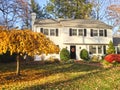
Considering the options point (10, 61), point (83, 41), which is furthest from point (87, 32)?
point (10, 61)

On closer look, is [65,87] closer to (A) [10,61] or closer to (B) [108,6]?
(A) [10,61]

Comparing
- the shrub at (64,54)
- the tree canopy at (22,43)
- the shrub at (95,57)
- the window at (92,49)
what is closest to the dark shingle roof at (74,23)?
the window at (92,49)

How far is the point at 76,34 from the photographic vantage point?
40.9m

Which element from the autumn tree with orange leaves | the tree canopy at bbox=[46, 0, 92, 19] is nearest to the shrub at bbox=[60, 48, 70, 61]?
the tree canopy at bbox=[46, 0, 92, 19]

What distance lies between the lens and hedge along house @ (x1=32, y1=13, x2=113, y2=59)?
132ft

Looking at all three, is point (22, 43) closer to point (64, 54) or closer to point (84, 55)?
point (64, 54)

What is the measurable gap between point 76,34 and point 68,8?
16.4 m

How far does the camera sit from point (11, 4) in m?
28.8

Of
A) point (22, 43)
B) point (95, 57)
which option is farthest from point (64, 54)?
point (22, 43)

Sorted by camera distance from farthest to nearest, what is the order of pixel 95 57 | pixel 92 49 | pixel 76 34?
pixel 92 49 → pixel 76 34 → pixel 95 57

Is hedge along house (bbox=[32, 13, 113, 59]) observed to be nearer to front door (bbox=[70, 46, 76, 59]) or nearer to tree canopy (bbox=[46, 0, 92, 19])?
front door (bbox=[70, 46, 76, 59])

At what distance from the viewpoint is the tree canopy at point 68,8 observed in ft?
182

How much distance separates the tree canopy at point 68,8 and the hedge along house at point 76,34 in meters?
13.0

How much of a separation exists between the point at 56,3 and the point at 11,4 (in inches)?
1087
